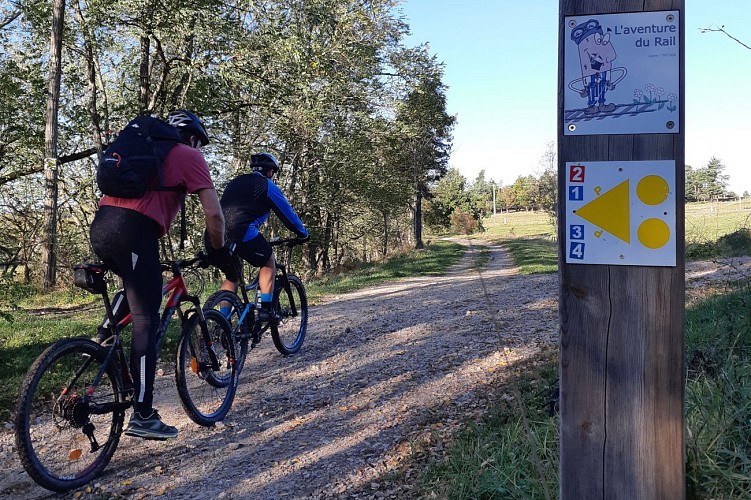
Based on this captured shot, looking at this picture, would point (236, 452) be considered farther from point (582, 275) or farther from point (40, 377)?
point (582, 275)

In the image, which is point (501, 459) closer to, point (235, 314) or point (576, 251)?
point (576, 251)

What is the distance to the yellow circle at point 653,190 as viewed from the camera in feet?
4.93

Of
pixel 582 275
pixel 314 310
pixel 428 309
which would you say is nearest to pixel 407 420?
pixel 582 275

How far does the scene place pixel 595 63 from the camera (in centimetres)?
154

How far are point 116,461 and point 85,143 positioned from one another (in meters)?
14.3

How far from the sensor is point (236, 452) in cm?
334

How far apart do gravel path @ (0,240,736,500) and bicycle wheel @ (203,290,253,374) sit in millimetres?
331

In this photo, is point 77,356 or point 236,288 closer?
point 77,356

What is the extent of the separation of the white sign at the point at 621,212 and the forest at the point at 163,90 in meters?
5.63

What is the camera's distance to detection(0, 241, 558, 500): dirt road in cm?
290

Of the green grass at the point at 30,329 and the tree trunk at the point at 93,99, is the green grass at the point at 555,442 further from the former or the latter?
the tree trunk at the point at 93,99

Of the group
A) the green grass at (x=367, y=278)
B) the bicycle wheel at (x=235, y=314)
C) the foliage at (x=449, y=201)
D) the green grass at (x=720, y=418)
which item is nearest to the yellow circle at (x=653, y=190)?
the green grass at (x=720, y=418)

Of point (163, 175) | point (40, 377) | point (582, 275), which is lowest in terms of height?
point (40, 377)

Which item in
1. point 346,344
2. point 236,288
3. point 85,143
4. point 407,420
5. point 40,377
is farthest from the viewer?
point 85,143
